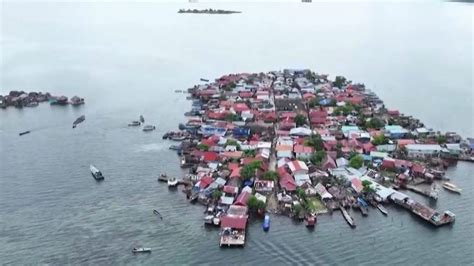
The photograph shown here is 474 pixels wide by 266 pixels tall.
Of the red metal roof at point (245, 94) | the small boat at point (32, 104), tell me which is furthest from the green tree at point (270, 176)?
the small boat at point (32, 104)

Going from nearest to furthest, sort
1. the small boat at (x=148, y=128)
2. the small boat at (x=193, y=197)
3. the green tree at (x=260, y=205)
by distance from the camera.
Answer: the green tree at (x=260, y=205) → the small boat at (x=193, y=197) → the small boat at (x=148, y=128)

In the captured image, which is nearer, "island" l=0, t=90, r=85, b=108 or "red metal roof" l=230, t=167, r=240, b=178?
"red metal roof" l=230, t=167, r=240, b=178

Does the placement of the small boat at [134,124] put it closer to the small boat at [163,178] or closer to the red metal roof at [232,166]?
the small boat at [163,178]

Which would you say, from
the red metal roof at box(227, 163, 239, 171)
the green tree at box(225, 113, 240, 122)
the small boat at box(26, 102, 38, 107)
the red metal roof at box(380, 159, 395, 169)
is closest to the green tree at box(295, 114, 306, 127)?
the green tree at box(225, 113, 240, 122)

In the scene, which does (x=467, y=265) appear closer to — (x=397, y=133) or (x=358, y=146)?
(x=358, y=146)

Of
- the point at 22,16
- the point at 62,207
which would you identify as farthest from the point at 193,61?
the point at 22,16

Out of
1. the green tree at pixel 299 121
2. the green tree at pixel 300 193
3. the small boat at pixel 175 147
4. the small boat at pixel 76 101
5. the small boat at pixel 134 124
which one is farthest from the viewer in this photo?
the small boat at pixel 76 101

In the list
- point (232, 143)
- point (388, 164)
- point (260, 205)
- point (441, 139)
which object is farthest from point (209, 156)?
point (441, 139)

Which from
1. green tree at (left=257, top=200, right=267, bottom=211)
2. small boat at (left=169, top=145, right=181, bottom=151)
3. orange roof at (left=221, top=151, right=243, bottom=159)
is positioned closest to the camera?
green tree at (left=257, top=200, right=267, bottom=211)

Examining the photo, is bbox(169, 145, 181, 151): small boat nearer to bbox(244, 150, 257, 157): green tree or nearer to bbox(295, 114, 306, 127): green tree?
bbox(244, 150, 257, 157): green tree
